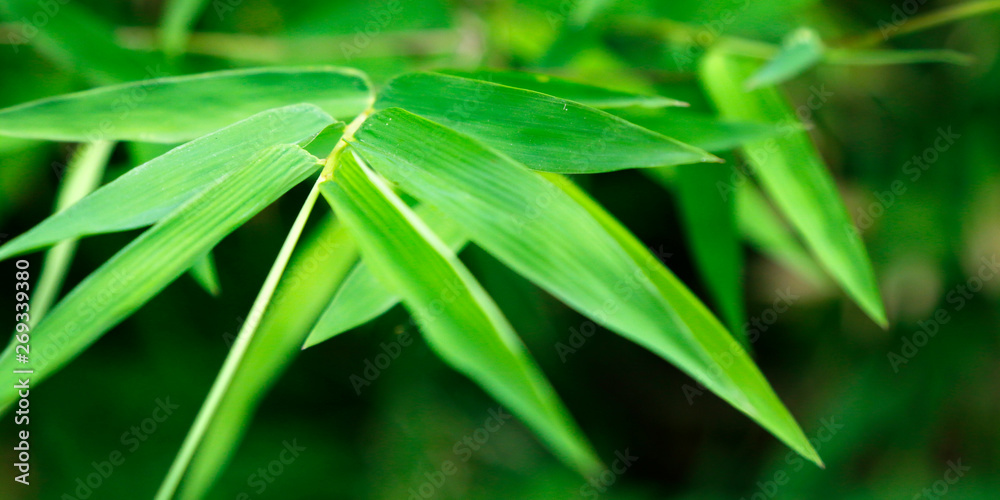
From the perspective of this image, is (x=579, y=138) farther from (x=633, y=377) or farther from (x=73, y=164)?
(x=633, y=377)

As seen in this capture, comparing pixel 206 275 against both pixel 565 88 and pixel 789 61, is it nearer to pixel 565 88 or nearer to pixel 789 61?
pixel 565 88

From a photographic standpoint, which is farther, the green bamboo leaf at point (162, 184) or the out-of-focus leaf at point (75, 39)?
the out-of-focus leaf at point (75, 39)

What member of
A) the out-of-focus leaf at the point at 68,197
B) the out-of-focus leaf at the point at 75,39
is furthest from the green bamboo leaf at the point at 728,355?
the out-of-focus leaf at the point at 75,39

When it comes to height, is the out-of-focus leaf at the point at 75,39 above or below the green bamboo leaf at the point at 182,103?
above

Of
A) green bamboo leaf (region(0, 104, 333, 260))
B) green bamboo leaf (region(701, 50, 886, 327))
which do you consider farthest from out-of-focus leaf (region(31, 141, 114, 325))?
green bamboo leaf (region(701, 50, 886, 327))

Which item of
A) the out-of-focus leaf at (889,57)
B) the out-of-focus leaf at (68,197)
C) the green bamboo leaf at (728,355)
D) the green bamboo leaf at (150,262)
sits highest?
the out-of-focus leaf at (68,197)

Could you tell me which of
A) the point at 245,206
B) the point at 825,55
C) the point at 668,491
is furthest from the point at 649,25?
the point at 668,491

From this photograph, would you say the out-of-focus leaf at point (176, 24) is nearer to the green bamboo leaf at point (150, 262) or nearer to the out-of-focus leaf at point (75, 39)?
the out-of-focus leaf at point (75, 39)

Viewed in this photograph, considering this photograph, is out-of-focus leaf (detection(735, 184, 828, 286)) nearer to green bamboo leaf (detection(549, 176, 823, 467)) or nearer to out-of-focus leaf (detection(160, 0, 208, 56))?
green bamboo leaf (detection(549, 176, 823, 467))
